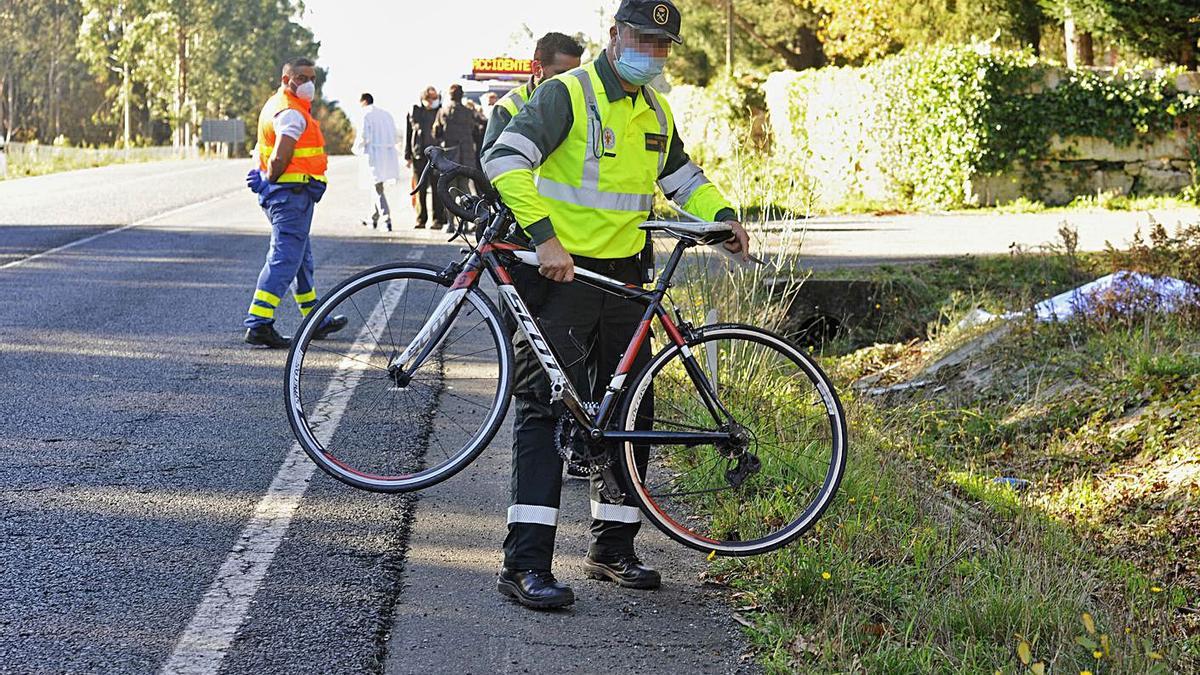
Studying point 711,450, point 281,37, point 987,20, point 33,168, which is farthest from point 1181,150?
point 281,37

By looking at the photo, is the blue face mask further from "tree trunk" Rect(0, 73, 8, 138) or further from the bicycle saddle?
"tree trunk" Rect(0, 73, 8, 138)

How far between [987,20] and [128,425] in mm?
24701

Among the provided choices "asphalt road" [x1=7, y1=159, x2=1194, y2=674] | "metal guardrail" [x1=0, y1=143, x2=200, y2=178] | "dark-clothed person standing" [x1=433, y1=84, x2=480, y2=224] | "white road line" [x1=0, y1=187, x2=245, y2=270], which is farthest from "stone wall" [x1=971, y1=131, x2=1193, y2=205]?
"metal guardrail" [x1=0, y1=143, x2=200, y2=178]

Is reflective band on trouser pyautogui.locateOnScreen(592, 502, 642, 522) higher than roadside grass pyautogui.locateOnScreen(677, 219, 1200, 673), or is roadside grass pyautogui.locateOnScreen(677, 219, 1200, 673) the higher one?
reflective band on trouser pyautogui.locateOnScreen(592, 502, 642, 522)

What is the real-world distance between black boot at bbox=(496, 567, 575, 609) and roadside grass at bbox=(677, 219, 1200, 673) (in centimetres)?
59

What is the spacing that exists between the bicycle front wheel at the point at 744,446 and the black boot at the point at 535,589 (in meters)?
0.44

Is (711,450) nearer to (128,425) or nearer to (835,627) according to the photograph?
(835,627)

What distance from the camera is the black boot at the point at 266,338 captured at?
931 cm

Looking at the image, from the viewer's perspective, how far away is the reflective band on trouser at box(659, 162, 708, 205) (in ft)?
17.1

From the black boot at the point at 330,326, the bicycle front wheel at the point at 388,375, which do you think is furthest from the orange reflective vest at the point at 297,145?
the black boot at the point at 330,326

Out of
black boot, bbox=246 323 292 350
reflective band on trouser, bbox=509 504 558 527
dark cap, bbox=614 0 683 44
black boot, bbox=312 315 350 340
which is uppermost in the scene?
dark cap, bbox=614 0 683 44

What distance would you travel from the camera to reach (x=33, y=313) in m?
10.7

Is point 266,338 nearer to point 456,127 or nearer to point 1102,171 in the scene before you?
point 456,127

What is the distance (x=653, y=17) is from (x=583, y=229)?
2.44ft
